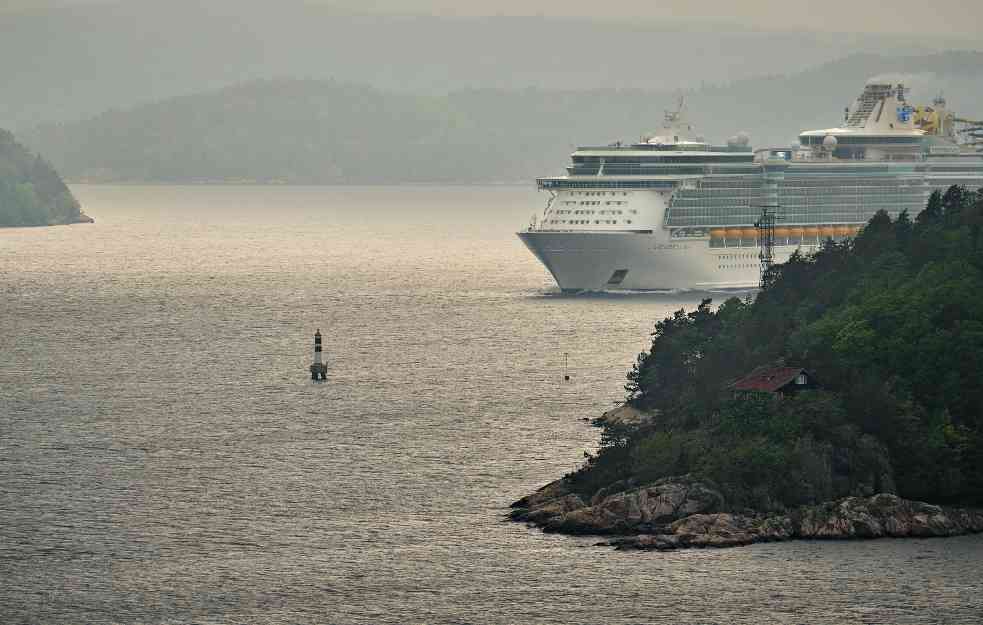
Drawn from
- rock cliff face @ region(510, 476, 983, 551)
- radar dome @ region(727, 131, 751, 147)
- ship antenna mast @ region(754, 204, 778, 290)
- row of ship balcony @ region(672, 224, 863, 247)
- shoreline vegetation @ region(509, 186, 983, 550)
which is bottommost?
rock cliff face @ region(510, 476, 983, 551)

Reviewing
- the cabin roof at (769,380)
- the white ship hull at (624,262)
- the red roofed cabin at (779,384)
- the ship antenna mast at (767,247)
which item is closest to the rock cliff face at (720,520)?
the red roofed cabin at (779,384)

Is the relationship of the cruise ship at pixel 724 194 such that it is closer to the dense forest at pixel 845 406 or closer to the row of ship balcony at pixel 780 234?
the row of ship balcony at pixel 780 234

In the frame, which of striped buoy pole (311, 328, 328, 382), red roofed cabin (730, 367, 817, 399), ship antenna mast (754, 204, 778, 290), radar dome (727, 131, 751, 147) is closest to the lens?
red roofed cabin (730, 367, 817, 399)

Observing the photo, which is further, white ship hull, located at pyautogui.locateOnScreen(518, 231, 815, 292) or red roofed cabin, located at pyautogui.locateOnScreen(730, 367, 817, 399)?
white ship hull, located at pyautogui.locateOnScreen(518, 231, 815, 292)

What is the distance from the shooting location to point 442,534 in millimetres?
66500

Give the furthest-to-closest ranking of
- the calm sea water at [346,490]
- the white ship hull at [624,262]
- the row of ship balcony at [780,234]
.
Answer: the row of ship balcony at [780,234]
the white ship hull at [624,262]
the calm sea water at [346,490]

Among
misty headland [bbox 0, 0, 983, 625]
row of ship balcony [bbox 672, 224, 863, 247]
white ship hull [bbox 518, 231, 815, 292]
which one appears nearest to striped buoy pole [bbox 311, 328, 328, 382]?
misty headland [bbox 0, 0, 983, 625]

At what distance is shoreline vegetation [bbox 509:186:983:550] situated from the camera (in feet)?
214

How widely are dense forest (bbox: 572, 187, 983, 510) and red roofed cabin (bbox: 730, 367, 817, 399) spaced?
14.1 inches

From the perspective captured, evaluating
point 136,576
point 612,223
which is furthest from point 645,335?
point 136,576

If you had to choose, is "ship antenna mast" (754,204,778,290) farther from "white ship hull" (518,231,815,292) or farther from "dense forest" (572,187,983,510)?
"dense forest" (572,187,983,510)

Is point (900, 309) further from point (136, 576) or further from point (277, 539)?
point (136, 576)

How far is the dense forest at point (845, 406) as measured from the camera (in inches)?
2625

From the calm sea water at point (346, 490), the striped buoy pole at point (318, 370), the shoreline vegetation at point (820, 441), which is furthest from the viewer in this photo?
the striped buoy pole at point (318, 370)
